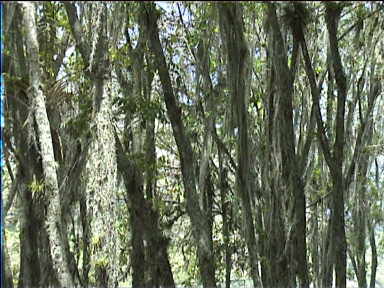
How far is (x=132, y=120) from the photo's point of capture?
6223 millimetres

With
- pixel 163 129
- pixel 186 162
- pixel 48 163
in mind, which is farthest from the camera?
pixel 163 129

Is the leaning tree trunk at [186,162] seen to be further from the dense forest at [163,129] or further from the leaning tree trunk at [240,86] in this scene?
the leaning tree trunk at [240,86]

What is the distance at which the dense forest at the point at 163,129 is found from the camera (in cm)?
441

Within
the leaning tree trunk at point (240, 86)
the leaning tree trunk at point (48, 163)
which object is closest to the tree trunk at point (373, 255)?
the leaning tree trunk at point (240, 86)

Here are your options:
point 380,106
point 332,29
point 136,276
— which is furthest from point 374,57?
point 136,276

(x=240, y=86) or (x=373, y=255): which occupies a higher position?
(x=240, y=86)

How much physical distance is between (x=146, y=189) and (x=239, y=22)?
2.17 meters

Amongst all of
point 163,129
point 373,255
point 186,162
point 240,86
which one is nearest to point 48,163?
point 186,162

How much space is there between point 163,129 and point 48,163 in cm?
355

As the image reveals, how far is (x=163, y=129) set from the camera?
7.64 meters

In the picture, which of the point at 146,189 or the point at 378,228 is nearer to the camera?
the point at 146,189

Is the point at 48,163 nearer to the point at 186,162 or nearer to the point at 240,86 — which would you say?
the point at 186,162

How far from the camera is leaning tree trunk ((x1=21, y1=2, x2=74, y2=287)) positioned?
12.7 feet

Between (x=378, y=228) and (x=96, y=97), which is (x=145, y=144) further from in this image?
(x=378, y=228)
